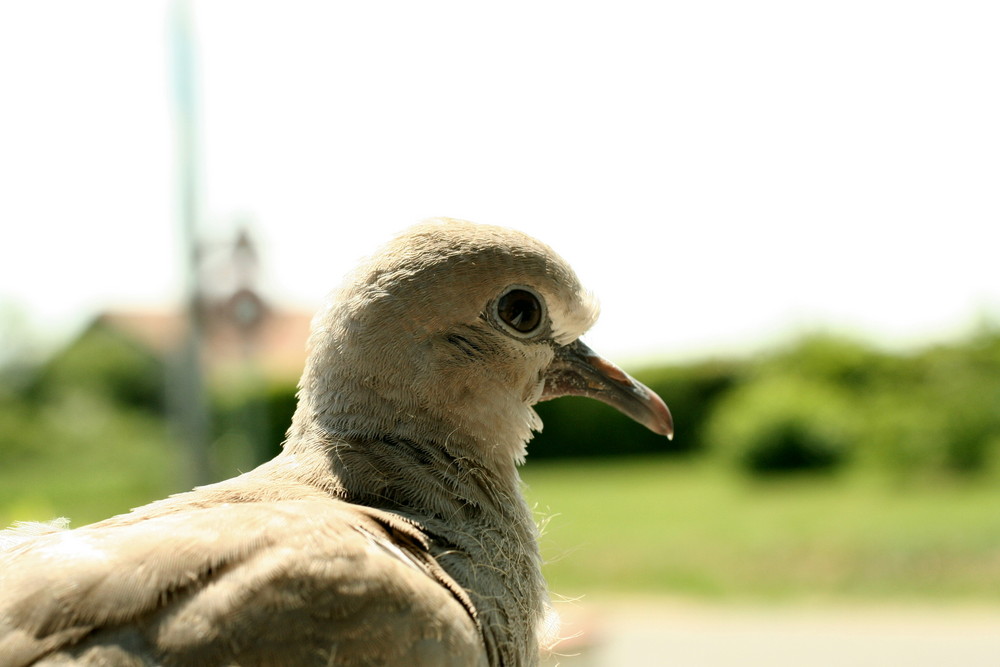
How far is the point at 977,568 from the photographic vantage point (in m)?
10.3

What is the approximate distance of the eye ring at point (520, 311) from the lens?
2.25 meters

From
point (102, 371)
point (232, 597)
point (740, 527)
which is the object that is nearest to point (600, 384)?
point (232, 597)

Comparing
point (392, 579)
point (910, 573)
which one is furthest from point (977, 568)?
point (392, 579)

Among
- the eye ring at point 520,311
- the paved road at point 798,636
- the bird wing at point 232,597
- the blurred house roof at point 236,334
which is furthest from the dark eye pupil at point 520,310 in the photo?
the paved road at point 798,636

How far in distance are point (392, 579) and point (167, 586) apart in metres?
0.36

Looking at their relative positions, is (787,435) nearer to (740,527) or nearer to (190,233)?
(740,527)

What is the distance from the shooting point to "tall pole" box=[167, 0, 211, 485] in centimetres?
694

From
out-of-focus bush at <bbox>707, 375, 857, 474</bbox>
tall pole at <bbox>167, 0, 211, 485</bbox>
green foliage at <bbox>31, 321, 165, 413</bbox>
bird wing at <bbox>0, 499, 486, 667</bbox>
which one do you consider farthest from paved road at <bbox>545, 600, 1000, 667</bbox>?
green foliage at <bbox>31, 321, 165, 413</bbox>

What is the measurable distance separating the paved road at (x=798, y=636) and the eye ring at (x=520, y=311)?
4.70 metres

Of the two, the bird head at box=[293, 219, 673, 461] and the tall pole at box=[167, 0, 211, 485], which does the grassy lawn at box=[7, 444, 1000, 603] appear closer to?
the tall pole at box=[167, 0, 211, 485]

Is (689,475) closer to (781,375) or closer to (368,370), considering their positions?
(781,375)

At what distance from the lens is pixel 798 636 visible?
8.53 metres

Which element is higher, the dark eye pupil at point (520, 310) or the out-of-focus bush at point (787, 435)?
the dark eye pupil at point (520, 310)

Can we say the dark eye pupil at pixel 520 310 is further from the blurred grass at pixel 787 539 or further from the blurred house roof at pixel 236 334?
the blurred grass at pixel 787 539
